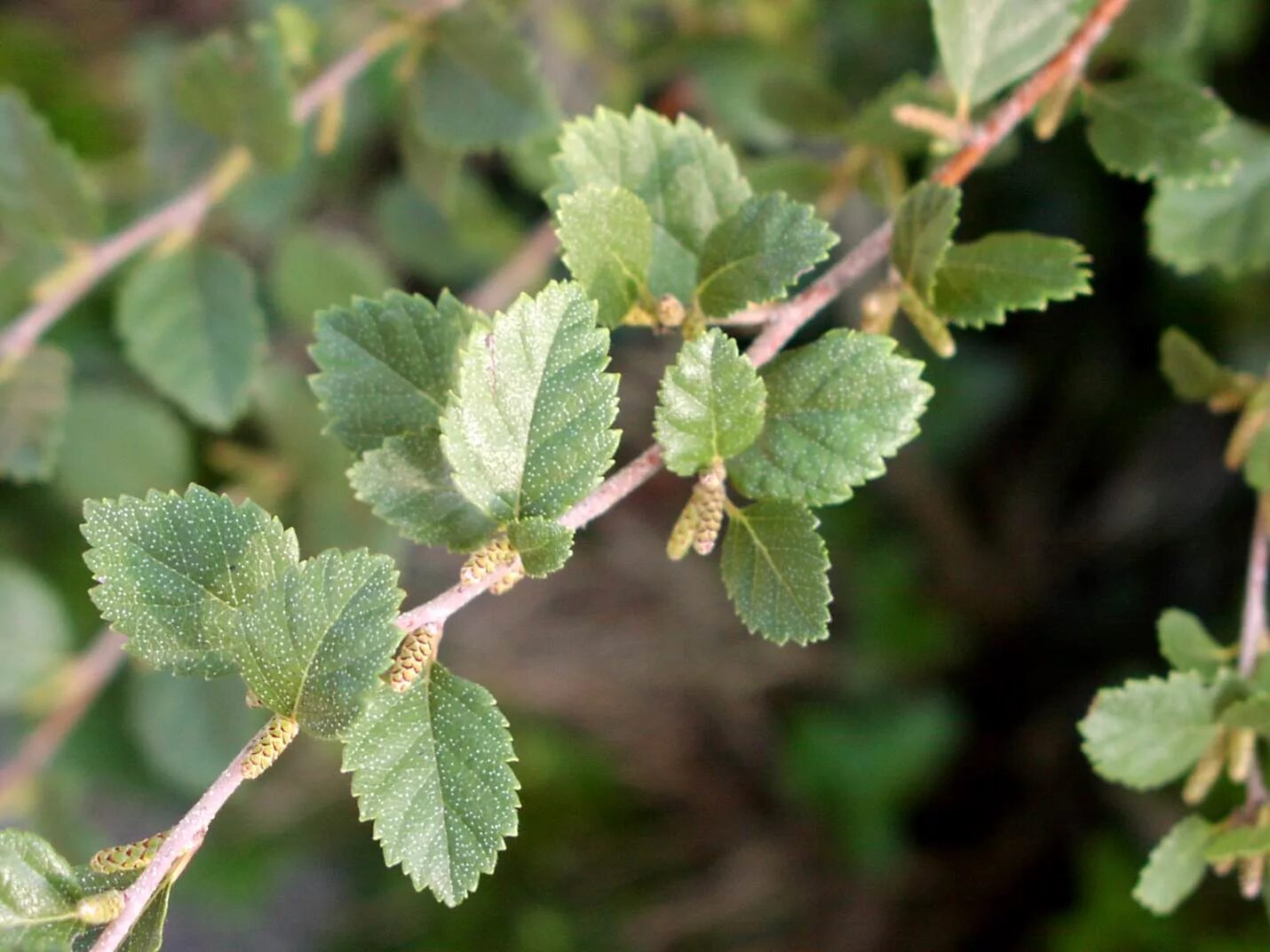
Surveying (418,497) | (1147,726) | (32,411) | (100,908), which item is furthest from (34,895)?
(1147,726)

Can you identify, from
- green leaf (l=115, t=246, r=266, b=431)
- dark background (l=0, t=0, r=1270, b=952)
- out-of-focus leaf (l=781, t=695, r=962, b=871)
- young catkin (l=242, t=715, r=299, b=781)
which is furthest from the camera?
out-of-focus leaf (l=781, t=695, r=962, b=871)

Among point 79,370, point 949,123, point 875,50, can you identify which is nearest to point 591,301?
point 949,123

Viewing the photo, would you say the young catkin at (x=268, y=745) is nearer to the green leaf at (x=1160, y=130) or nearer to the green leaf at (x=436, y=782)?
the green leaf at (x=436, y=782)

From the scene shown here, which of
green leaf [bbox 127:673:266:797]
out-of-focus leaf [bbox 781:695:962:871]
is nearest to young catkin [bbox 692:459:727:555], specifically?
green leaf [bbox 127:673:266:797]

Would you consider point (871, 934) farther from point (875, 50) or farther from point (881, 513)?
point (875, 50)

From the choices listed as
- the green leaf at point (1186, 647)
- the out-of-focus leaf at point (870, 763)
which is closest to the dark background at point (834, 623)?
the out-of-focus leaf at point (870, 763)

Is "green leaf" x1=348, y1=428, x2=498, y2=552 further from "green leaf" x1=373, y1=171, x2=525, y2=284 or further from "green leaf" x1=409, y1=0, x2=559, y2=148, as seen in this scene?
"green leaf" x1=373, y1=171, x2=525, y2=284
